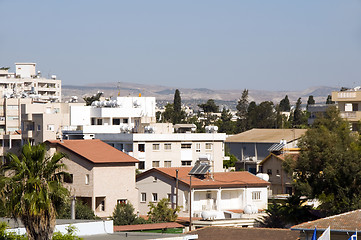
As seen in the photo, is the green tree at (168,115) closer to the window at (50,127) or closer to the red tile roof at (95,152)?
the window at (50,127)

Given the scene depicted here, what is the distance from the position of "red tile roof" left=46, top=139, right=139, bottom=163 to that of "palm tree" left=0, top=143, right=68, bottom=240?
27466 millimetres

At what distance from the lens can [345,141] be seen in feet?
167

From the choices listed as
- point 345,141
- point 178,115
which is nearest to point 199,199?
point 345,141

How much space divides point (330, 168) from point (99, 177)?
15853mm

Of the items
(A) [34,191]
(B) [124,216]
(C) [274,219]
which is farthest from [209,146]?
(A) [34,191]

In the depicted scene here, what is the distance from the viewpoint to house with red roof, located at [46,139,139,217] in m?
58.4

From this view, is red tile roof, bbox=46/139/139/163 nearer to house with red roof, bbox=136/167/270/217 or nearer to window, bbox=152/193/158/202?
house with red roof, bbox=136/167/270/217

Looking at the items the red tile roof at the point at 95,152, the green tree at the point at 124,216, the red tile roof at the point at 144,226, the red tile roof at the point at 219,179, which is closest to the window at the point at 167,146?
the red tile roof at the point at 219,179

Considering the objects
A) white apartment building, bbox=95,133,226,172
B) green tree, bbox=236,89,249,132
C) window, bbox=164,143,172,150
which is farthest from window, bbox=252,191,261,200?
green tree, bbox=236,89,249,132

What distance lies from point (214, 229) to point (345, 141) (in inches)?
450

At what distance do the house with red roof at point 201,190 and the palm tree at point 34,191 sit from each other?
2644 centimetres

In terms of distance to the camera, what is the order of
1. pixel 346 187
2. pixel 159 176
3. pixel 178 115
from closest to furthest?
pixel 346 187 → pixel 159 176 → pixel 178 115

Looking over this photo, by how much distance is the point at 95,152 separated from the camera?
6034 centimetres

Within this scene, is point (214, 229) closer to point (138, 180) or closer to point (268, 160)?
point (138, 180)
